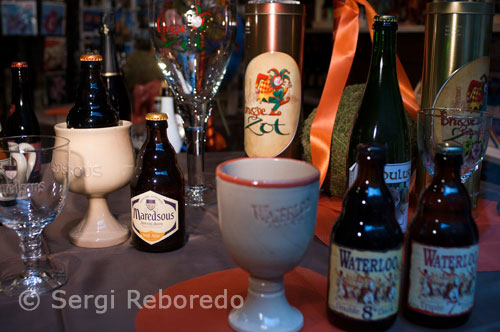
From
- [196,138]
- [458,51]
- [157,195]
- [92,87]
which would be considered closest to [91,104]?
[92,87]

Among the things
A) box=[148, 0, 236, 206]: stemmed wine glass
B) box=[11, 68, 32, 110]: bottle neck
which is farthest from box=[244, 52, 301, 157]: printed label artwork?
box=[11, 68, 32, 110]: bottle neck

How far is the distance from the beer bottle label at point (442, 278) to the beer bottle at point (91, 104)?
42 centimetres

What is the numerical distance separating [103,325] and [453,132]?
0.44m

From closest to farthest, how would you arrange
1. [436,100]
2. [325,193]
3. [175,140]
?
1. [436,100]
2. [325,193]
3. [175,140]

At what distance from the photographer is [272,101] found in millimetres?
802

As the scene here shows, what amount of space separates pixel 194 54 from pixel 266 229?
55cm

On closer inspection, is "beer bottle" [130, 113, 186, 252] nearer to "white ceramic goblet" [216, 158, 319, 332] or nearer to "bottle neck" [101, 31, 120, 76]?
"white ceramic goblet" [216, 158, 319, 332]

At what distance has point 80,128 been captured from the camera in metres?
0.67

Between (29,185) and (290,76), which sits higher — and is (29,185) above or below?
below

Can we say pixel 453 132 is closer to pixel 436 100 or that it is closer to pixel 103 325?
pixel 436 100

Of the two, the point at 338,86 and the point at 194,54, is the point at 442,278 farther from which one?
the point at 194,54

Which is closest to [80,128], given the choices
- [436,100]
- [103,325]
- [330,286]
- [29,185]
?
[29,185]

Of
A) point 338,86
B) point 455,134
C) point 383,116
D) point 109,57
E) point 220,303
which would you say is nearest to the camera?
point 220,303

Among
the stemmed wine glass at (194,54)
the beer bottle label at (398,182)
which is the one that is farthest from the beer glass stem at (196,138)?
the beer bottle label at (398,182)
